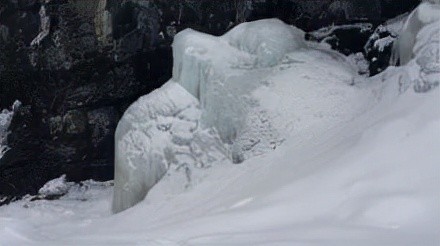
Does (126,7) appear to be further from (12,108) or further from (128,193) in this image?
(128,193)

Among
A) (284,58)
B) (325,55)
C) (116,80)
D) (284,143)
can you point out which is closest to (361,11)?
(325,55)

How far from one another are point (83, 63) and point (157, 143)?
3.84 metres

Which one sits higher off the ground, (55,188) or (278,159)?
(278,159)

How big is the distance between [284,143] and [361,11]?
12.7 ft

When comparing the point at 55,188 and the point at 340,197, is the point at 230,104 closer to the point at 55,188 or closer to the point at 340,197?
the point at 340,197

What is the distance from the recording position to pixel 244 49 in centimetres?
795

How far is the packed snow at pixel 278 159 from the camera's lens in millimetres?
3744

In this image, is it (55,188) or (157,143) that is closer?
(157,143)

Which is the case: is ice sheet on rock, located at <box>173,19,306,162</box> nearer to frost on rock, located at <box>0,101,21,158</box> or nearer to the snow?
the snow

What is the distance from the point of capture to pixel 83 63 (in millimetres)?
10789

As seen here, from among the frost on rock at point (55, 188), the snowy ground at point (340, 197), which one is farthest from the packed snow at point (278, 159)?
the frost on rock at point (55, 188)

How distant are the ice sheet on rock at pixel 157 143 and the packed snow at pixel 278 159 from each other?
0.02m

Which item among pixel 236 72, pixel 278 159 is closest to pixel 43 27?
pixel 236 72

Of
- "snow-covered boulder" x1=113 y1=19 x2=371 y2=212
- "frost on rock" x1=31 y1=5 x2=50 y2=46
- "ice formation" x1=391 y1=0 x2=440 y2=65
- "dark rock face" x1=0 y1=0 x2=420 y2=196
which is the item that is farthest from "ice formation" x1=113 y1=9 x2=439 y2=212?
"frost on rock" x1=31 y1=5 x2=50 y2=46
